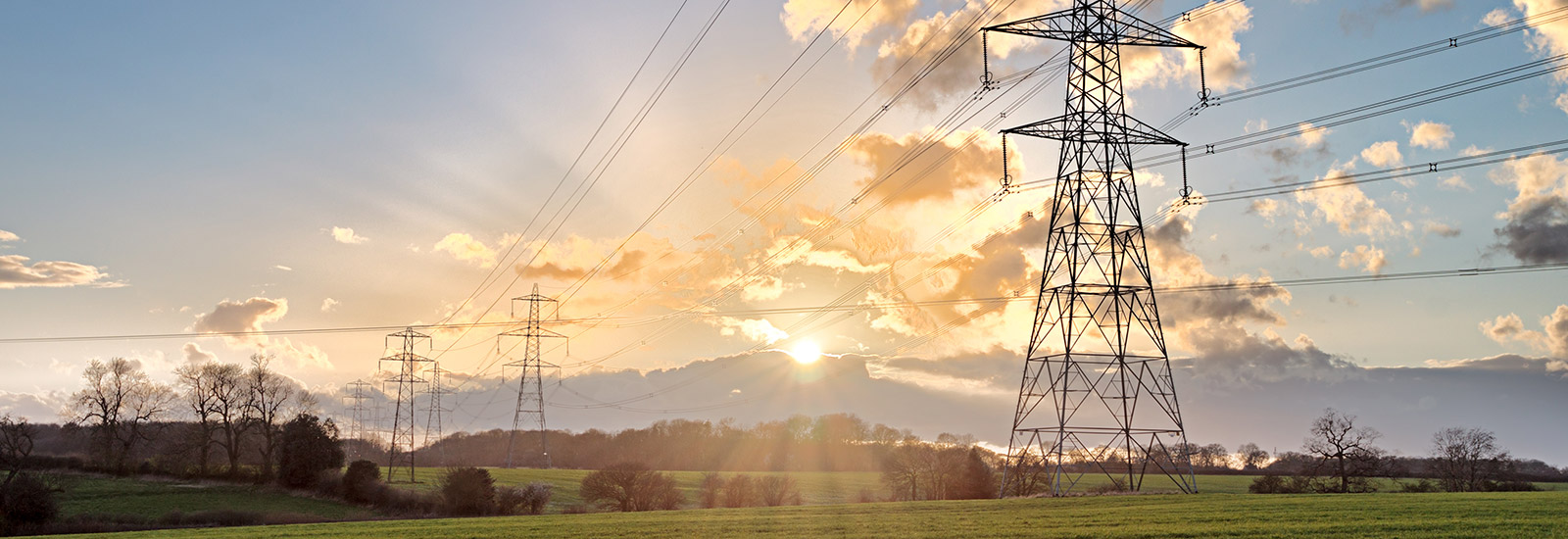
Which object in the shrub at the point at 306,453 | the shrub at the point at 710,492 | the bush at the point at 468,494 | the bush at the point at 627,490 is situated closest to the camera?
the bush at the point at 468,494

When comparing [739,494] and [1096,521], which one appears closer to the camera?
[1096,521]

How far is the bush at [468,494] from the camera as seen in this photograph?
66375 mm

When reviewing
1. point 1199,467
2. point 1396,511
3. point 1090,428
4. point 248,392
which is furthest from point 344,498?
point 1199,467

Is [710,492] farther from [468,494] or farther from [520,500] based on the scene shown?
[468,494]

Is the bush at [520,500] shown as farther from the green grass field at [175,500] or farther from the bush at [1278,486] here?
the bush at [1278,486]

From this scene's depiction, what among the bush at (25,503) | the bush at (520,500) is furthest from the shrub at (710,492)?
the bush at (25,503)

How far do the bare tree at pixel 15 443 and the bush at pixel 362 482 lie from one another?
74.5ft

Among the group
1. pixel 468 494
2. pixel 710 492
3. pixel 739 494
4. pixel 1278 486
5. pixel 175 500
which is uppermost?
pixel 1278 486

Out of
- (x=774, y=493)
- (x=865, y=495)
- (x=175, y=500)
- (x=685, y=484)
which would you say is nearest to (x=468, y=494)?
(x=774, y=493)

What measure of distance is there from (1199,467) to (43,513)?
14256 cm

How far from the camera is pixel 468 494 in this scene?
66.8 metres

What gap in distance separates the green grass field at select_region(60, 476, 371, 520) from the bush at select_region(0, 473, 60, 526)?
481 centimetres

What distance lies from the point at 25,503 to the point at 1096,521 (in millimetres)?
64727

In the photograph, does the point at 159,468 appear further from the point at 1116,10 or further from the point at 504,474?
the point at 1116,10
